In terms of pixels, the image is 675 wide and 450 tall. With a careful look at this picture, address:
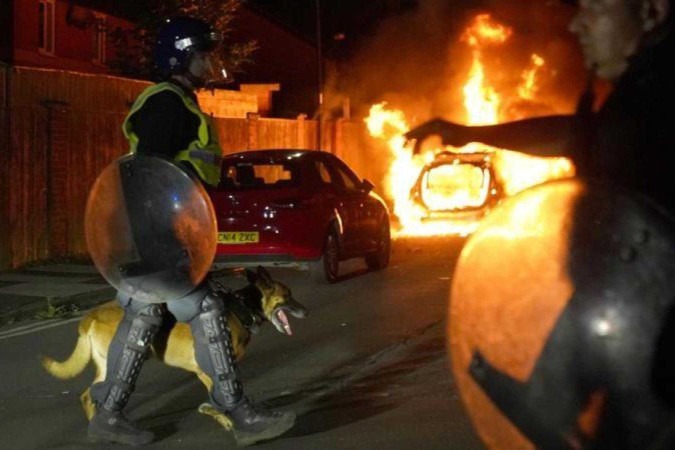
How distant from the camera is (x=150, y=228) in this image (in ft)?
17.1

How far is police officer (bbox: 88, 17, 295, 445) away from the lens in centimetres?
560

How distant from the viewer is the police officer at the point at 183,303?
5.60 metres

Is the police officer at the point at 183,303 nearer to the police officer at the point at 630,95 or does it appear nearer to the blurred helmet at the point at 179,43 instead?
the blurred helmet at the point at 179,43

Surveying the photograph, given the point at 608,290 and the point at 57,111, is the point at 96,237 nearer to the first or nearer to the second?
the point at 608,290

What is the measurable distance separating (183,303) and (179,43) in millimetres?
1292

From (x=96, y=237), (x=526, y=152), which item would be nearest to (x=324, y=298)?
(x=96, y=237)

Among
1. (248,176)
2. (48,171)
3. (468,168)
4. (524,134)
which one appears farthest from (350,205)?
(524,134)

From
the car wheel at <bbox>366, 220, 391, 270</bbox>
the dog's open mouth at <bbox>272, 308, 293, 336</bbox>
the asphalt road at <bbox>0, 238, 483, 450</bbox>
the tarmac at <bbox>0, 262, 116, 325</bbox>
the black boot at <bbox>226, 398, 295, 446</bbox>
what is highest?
the dog's open mouth at <bbox>272, 308, 293, 336</bbox>

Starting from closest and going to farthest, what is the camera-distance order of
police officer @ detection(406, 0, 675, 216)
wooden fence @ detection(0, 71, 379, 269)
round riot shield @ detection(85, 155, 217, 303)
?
police officer @ detection(406, 0, 675, 216) → round riot shield @ detection(85, 155, 217, 303) → wooden fence @ detection(0, 71, 379, 269)

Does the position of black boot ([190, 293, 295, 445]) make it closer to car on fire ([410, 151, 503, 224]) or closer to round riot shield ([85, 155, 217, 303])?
round riot shield ([85, 155, 217, 303])

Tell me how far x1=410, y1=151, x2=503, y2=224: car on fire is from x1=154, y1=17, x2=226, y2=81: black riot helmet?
1477cm

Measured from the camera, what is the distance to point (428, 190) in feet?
71.8

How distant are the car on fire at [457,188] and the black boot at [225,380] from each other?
14.8 metres

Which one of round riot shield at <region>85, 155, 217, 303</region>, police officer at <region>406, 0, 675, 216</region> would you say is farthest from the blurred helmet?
police officer at <region>406, 0, 675, 216</region>
